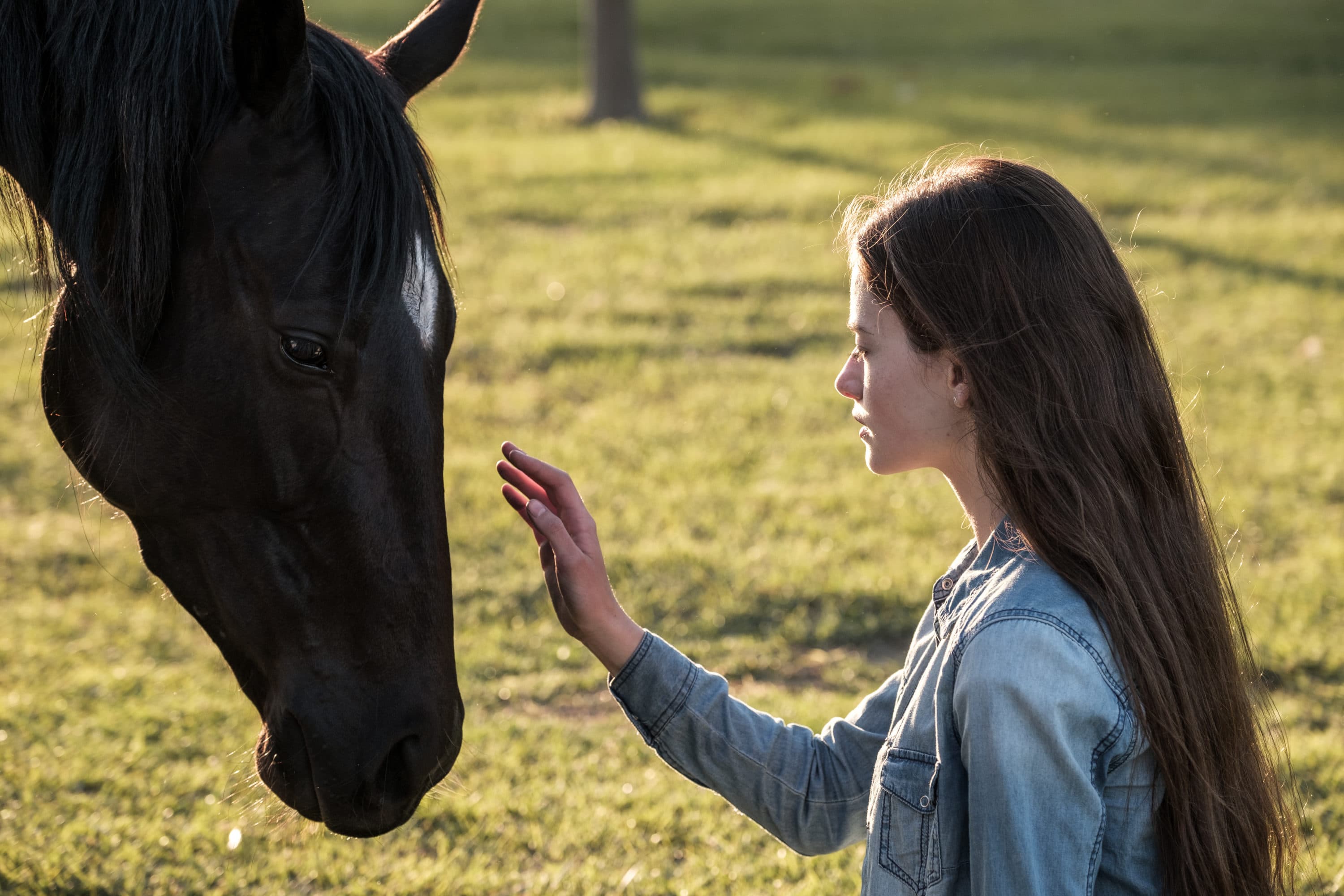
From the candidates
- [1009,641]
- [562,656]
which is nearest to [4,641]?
[562,656]

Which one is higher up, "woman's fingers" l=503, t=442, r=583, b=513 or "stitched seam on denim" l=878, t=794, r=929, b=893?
"woman's fingers" l=503, t=442, r=583, b=513

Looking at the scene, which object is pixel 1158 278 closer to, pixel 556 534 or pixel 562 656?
pixel 562 656

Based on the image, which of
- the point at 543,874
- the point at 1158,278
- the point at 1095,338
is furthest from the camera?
the point at 1158,278

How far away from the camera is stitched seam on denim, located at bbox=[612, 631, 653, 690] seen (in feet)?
6.64

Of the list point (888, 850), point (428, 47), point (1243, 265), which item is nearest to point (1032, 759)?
point (888, 850)

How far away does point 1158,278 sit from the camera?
8.33m

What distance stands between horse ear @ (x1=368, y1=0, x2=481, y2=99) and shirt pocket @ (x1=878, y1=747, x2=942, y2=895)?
1.42m

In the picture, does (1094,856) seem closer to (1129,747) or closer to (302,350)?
(1129,747)

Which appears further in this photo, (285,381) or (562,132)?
(562,132)

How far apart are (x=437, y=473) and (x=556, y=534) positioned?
241mm

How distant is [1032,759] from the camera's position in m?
1.48

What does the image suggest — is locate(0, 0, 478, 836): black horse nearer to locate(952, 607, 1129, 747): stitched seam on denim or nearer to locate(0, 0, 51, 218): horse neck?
locate(0, 0, 51, 218): horse neck

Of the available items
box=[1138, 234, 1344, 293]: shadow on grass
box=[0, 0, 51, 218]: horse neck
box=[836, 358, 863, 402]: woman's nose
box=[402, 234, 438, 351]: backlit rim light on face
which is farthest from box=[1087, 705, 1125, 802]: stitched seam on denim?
box=[1138, 234, 1344, 293]: shadow on grass

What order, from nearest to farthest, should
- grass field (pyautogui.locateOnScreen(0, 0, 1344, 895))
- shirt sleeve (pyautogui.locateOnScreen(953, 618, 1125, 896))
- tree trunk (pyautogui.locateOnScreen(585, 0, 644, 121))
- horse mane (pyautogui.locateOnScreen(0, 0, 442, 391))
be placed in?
shirt sleeve (pyautogui.locateOnScreen(953, 618, 1125, 896)), horse mane (pyautogui.locateOnScreen(0, 0, 442, 391)), grass field (pyautogui.locateOnScreen(0, 0, 1344, 895)), tree trunk (pyautogui.locateOnScreen(585, 0, 644, 121))
